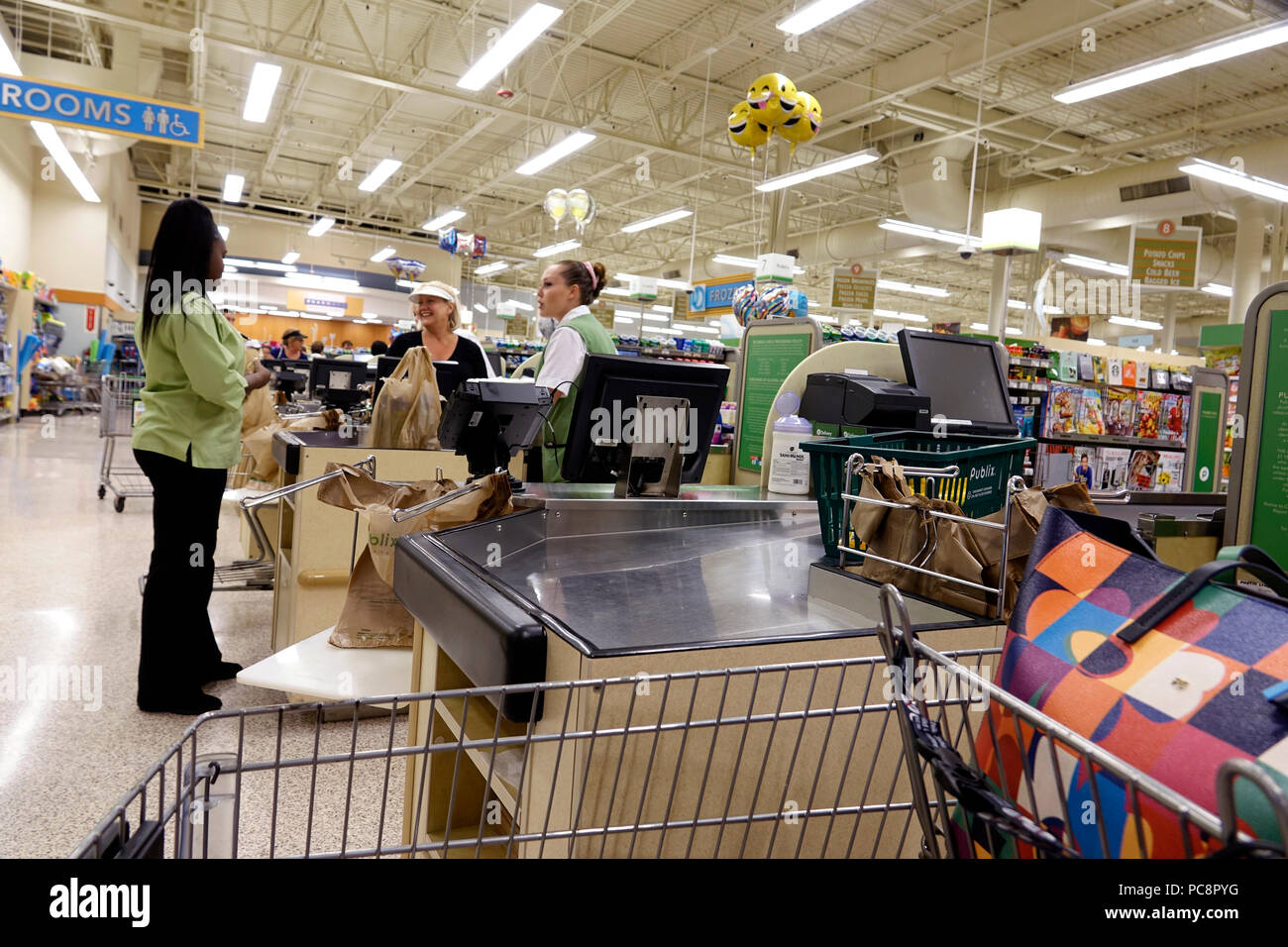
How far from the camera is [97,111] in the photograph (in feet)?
31.2

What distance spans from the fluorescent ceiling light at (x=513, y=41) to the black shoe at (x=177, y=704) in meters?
5.99

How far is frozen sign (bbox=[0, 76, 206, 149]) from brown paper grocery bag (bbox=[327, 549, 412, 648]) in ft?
30.6

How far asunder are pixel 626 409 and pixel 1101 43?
10920 mm

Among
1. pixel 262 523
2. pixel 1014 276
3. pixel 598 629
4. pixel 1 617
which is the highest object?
pixel 1014 276

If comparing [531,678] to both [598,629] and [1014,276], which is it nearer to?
[598,629]

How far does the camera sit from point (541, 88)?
14.7 metres

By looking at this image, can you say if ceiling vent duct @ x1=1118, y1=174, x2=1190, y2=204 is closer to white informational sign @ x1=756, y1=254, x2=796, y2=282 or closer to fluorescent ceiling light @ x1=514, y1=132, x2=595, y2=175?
white informational sign @ x1=756, y1=254, x2=796, y2=282

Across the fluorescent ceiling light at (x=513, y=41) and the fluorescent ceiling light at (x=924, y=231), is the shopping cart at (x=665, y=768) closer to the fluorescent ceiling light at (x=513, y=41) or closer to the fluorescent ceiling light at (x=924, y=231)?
the fluorescent ceiling light at (x=513, y=41)

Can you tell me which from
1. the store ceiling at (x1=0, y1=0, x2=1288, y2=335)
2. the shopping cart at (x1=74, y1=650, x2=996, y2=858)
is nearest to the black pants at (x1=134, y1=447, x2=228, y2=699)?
the shopping cart at (x1=74, y1=650, x2=996, y2=858)

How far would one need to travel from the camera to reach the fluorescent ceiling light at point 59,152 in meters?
11.6

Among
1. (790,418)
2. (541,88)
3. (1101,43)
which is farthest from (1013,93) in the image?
(790,418)

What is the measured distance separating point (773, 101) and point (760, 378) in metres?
4.14

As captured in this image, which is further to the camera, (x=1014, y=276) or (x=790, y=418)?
(x=1014, y=276)
